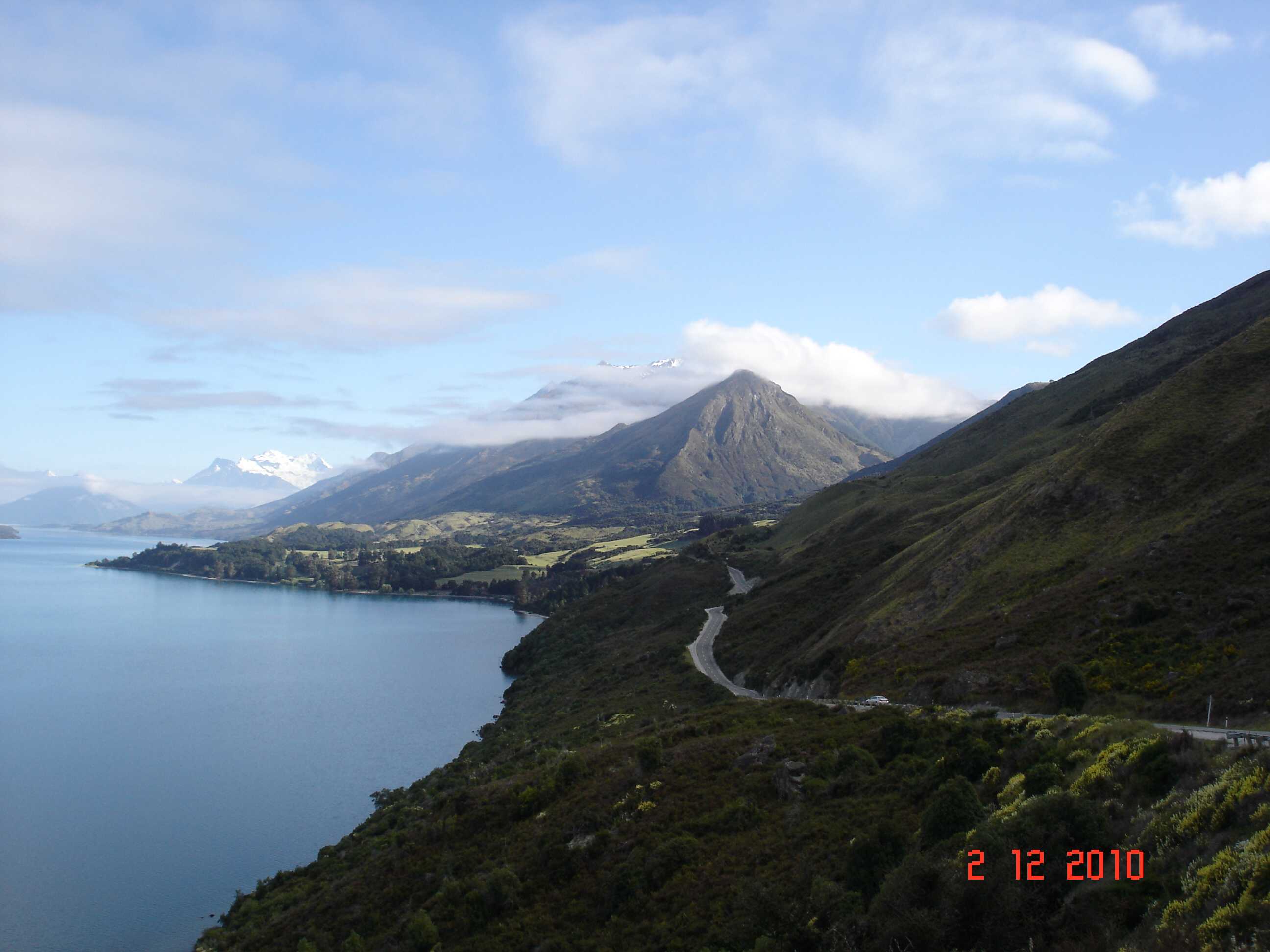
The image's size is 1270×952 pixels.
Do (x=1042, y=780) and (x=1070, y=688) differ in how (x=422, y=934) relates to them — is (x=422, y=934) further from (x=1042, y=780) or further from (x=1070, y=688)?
(x=1070, y=688)

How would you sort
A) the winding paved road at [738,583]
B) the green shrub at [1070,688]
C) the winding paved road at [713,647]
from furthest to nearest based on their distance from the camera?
the winding paved road at [738,583]
the winding paved road at [713,647]
the green shrub at [1070,688]

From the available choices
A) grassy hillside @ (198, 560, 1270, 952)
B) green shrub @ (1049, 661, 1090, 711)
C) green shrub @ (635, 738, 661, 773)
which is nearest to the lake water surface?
grassy hillside @ (198, 560, 1270, 952)

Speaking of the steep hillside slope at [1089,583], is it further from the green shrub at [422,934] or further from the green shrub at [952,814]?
the green shrub at [422,934]

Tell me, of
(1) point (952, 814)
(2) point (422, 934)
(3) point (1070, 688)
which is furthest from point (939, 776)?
(2) point (422, 934)

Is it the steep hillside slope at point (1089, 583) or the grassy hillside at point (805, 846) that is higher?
the steep hillside slope at point (1089, 583)

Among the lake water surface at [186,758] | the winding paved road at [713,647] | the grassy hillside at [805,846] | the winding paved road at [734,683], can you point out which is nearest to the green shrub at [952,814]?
the grassy hillside at [805,846]

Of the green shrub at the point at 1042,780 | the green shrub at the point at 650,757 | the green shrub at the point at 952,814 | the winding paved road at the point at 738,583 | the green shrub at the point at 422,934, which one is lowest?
the green shrub at the point at 422,934

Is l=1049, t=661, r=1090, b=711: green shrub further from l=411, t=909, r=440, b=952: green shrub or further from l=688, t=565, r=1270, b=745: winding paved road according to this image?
l=411, t=909, r=440, b=952: green shrub
